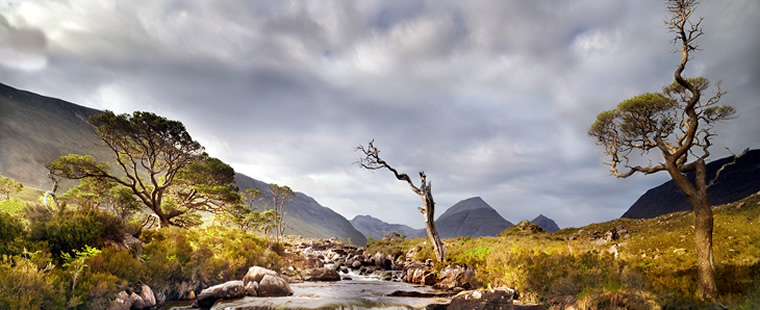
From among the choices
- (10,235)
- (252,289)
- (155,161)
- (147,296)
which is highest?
(155,161)

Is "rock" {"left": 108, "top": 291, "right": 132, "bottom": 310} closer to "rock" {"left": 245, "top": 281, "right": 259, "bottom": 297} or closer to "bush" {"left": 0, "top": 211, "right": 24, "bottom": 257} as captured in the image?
"bush" {"left": 0, "top": 211, "right": 24, "bottom": 257}

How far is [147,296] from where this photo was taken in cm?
1338

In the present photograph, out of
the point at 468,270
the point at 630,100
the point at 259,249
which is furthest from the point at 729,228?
the point at 259,249

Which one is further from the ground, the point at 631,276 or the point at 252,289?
the point at 631,276

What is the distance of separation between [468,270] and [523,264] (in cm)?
706

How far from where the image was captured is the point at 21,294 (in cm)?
863

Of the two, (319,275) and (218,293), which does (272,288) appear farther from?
(319,275)

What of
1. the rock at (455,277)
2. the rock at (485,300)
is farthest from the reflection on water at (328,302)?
the rock at (455,277)

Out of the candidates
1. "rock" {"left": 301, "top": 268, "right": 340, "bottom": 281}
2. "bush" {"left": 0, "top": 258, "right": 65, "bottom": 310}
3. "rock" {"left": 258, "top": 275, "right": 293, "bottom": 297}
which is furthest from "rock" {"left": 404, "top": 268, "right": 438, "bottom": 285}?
"bush" {"left": 0, "top": 258, "right": 65, "bottom": 310}

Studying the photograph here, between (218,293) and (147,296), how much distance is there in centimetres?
297

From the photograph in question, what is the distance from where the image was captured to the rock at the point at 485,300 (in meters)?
12.6

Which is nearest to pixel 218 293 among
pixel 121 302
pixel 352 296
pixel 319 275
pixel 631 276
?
pixel 121 302

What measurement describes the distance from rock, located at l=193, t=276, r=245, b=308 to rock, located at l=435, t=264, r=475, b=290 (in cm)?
1200

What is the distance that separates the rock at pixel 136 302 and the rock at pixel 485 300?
12.0 metres
